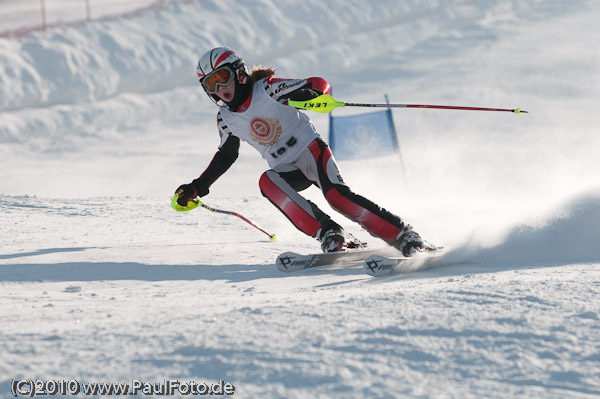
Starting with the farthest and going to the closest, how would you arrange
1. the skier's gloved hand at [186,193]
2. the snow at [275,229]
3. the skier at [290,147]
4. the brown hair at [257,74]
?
1. the skier's gloved hand at [186,193]
2. the brown hair at [257,74]
3. the skier at [290,147]
4. the snow at [275,229]

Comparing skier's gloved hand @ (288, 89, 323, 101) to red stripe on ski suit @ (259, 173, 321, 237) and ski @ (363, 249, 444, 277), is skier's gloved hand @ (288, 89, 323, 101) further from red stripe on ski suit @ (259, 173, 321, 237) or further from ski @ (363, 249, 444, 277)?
ski @ (363, 249, 444, 277)

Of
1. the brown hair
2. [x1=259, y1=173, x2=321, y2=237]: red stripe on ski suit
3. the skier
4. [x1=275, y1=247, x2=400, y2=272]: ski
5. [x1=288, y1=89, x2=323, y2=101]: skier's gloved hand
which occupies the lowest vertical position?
[x1=275, y1=247, x2=400, y2=272]: ski

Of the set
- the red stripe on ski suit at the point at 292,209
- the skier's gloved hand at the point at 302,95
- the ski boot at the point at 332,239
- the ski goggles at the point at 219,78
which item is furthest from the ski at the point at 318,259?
the ski goggles at the point at 219,78

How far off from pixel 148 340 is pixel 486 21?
19.0 m

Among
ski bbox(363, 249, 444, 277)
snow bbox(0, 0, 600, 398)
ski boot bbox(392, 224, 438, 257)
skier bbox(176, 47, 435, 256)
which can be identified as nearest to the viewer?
snow bbox(0, 0, 600, 398)

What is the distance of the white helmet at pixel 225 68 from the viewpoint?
4.14 meters

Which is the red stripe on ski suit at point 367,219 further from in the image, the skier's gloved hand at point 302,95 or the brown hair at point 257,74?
the brown hair at point 257,74

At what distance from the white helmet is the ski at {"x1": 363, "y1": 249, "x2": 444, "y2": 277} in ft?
4.06

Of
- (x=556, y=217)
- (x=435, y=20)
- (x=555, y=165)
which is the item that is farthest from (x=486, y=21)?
(x=556, y=217)

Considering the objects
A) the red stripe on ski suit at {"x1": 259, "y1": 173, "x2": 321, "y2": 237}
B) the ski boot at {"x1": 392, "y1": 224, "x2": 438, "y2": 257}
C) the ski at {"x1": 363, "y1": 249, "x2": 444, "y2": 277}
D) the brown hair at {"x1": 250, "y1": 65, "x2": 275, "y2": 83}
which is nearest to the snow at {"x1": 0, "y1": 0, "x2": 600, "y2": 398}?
the ski at {"x1": 363, "y1": 249, "x2": 444, "y2": 277}

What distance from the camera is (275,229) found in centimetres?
573

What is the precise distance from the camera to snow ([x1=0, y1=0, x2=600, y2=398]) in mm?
1999

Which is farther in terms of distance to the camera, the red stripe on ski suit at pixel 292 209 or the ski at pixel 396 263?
the red stripe on ski suit at pixel 292 209

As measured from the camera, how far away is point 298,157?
14.3ft
